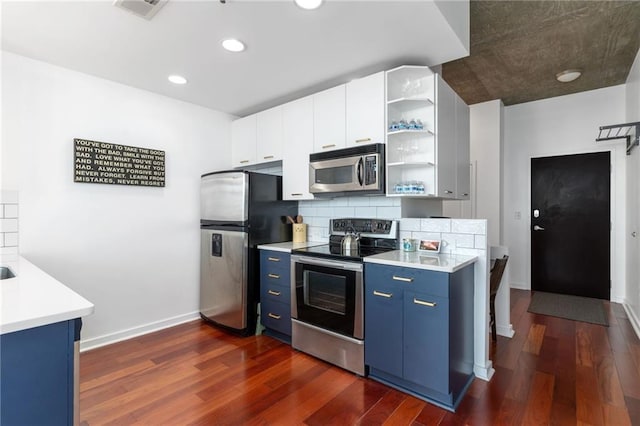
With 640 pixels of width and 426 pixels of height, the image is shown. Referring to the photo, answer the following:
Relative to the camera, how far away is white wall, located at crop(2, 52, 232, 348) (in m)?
2.44

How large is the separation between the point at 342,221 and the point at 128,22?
85.2 inches

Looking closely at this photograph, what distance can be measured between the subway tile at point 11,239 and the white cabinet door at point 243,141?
2.06 m

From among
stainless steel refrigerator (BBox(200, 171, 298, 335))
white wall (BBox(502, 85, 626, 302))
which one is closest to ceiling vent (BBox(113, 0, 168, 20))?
stainless steel refrigerator (BBox(200, 171, 298, 335))

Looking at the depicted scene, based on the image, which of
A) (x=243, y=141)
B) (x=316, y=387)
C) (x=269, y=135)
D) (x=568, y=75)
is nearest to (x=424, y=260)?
(x=316, y=387)

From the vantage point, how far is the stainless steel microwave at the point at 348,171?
2438mm

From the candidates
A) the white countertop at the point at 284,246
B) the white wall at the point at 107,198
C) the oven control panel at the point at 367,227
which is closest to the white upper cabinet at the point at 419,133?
the oven control panel at the point at 367,227

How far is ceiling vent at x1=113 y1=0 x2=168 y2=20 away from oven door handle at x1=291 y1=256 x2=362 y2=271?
1.91m

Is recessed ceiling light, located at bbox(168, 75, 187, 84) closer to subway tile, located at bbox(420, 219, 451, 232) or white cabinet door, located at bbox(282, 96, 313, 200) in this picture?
white cabinet door, located at bbox(282, 96, 313, 200)

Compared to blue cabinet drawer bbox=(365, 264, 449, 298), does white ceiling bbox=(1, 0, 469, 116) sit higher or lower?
higher

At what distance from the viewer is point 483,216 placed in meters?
4.59

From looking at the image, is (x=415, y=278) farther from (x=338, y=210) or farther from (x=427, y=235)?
(x=338, y=210)

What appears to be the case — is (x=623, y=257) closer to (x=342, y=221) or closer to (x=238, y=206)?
(x=342, y=221)

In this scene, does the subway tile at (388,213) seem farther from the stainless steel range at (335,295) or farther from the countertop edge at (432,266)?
the countertop edge at (432,266)

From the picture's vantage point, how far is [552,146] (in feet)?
14.5
